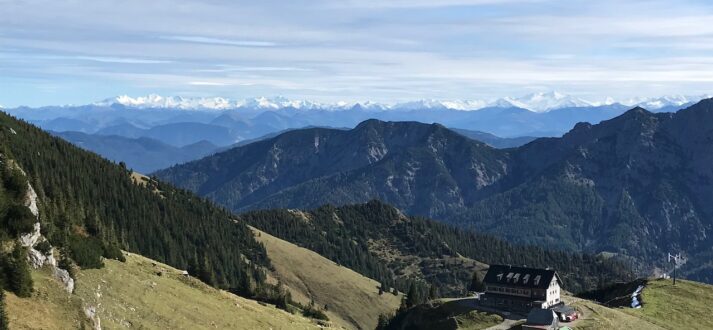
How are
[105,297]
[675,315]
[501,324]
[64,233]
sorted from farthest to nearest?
[675,315]
[501,324]
[64,233]
[105,297]

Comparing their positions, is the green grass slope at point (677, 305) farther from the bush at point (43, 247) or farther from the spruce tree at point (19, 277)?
the spruce tree at point (19, 277)

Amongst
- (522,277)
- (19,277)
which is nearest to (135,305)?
(19,277)

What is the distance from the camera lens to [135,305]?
273ft

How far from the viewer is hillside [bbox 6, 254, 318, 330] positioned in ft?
211

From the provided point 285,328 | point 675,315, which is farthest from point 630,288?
point 285,328

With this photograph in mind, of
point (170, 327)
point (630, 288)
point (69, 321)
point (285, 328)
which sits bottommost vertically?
point (630, 288)

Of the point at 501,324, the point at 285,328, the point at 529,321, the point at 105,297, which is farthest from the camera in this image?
the point at 501,324

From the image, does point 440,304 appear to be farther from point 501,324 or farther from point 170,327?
point 170,327

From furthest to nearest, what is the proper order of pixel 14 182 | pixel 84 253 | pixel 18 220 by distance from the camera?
pixel 84 253 → pixel 14 182 → pixel 18 220

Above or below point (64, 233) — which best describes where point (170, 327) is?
below

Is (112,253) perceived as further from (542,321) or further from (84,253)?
(542,321)

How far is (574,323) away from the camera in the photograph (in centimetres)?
12675

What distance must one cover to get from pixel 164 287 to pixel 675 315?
107979mm

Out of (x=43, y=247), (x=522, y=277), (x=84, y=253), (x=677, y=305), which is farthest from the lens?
(x=677, y=305)
